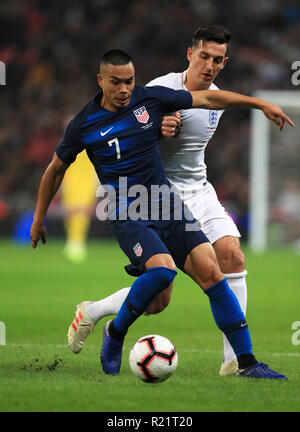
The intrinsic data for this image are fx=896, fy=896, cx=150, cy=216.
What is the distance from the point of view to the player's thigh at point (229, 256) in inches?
222

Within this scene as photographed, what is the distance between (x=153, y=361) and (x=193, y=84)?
1.95 m

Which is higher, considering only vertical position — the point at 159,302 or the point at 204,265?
the point at 204,265

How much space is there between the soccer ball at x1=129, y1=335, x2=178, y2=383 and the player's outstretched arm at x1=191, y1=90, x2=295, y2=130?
1.46 m

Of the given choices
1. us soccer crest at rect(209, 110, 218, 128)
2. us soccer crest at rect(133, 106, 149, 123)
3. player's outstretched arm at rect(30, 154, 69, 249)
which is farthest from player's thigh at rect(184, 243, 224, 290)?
us soccer crest at rect(209, 110, 218, 128)

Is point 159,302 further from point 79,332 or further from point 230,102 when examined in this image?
point 230,102

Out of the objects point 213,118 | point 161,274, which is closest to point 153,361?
point 161,274

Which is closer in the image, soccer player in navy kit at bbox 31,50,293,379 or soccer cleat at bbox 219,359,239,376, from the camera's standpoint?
soccer player in navy kit at bbox 31,50,293,379

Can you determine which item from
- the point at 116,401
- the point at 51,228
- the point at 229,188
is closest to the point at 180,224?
the point at 116,401

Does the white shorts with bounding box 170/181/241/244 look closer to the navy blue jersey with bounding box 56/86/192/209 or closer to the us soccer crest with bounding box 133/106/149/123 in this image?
the navy blue jersey with bounding box 56/86/192/209

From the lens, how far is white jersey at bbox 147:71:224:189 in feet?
19.4

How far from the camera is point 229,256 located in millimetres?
5648

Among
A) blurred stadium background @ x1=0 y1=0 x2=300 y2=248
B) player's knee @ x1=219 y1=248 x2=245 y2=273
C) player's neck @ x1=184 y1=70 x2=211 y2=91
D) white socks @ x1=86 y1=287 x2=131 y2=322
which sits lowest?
white socks @ x1=86 y1=287 x2=131 y2=322

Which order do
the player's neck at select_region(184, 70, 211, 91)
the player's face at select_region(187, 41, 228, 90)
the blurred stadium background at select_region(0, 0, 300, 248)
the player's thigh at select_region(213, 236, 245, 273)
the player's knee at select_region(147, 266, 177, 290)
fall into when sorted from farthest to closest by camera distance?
1. the blurred stadium background at select_region(0, 0, 300, 248)
2. the player's neck at select_region(184, 70, 211, 91)
3. the player's face at select_region(187, 41, 228, 90)
4. the player's thigh at select_region(213, 236, 245, 273)
5. the player's knee at select_region(147, 266, 177, 290)

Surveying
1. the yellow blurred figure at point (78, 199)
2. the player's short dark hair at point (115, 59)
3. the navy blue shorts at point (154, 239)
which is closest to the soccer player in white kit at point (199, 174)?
the navy blue shorts at point (154, 239)
